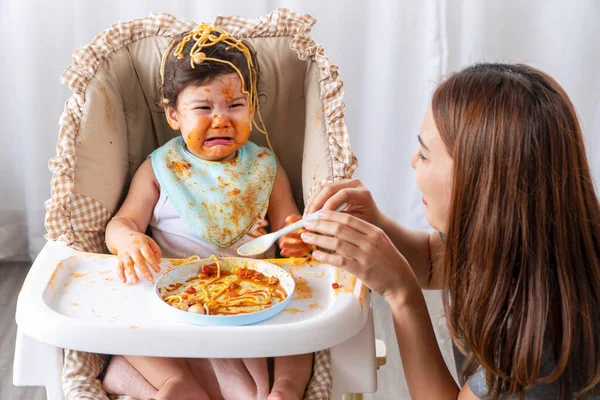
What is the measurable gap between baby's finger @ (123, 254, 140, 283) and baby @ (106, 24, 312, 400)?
148 mm

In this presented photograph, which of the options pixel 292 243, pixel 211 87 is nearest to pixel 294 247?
pixel 292 243

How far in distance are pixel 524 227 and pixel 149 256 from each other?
0.54m

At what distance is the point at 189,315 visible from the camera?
3.02 ft

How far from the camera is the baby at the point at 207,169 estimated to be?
50.0 inches

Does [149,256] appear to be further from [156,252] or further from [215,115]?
[215,115]

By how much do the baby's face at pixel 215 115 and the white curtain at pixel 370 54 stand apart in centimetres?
79

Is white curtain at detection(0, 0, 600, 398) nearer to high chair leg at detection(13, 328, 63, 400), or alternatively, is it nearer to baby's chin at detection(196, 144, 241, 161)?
baby's chin at detection(196, 144, 241, 161)

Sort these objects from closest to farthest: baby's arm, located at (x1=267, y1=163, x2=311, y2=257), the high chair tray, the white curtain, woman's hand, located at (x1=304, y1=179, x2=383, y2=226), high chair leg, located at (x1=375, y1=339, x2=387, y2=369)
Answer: the high chair tray < woman's hand, located at (x1=304, y1=179, x2=383, y2=226) < high chair leg, located at (x1=375, y1=339, x2=387, y2=369) < baby's arm, located at (x1=267, y1=163, x2=311, y2=257) < the white curtain

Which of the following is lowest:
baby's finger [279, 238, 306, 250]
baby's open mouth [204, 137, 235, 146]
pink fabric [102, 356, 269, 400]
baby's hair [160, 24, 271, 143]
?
pink fabric [102, 356, 269, 400]

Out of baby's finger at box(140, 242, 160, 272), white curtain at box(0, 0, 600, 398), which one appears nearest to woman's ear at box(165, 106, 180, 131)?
baby's finger at box(140, 242, 160, 272)

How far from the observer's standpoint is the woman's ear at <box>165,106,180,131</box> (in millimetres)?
1327

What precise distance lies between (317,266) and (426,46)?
3.74 ft

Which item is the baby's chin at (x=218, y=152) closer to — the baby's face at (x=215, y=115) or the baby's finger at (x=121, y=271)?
the baby's face at (x=215, y=115)

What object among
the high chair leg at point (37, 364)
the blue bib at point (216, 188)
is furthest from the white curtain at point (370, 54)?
the high chair leg at point (37, 364)
